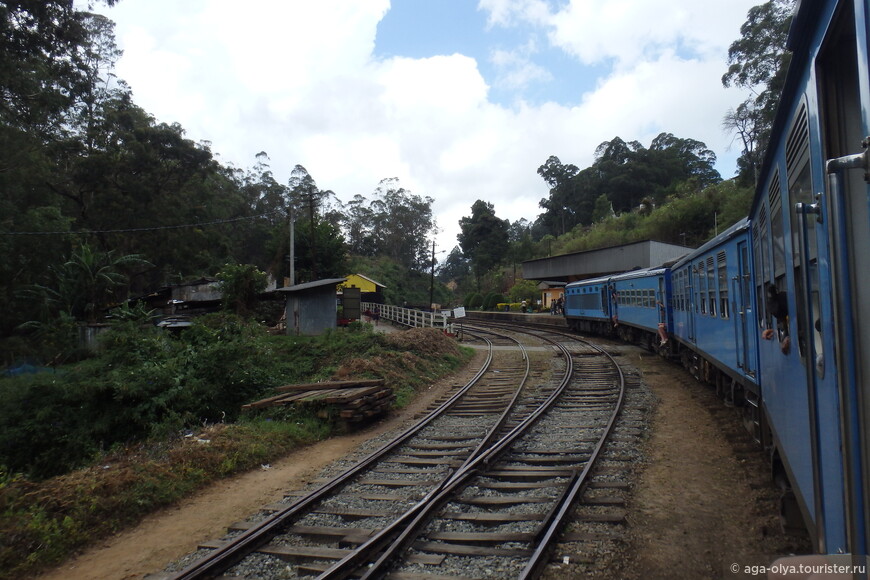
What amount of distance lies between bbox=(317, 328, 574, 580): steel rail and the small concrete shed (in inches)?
564

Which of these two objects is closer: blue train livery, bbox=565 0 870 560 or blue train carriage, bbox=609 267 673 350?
blue train livery, bbox=565 0 870 560

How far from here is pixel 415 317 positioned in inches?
1052

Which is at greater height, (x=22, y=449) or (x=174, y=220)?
(x=174, y=220)

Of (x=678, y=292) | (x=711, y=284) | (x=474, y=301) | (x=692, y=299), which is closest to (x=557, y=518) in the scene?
(x=711, y=284)

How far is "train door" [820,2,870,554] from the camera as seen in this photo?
5.39 feet

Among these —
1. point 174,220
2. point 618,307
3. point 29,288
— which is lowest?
point 618,307

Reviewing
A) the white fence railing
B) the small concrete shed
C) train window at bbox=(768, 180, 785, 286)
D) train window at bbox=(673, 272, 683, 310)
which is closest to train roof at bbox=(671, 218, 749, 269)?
train window at bbox=(673, 272, 683, 310)

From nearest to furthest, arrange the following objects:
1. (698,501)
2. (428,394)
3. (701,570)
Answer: (701,570), (698,501), (428,394)

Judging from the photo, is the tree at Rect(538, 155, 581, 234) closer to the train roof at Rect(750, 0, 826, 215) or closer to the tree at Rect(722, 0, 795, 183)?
the tree at Rect(722, 0, 795, 183)

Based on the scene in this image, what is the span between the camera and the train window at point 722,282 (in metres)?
7.93

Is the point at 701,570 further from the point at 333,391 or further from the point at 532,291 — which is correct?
the point at 532,291

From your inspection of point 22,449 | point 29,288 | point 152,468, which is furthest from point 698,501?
point 29,288

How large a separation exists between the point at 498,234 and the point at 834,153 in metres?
65.1

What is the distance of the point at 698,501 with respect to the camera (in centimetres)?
571
